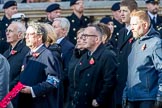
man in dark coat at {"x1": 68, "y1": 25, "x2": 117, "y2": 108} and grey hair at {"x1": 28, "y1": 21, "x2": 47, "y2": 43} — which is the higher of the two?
grey hair at {"x1": 28, "y1": 21, "x2": 47, "y2": 43}

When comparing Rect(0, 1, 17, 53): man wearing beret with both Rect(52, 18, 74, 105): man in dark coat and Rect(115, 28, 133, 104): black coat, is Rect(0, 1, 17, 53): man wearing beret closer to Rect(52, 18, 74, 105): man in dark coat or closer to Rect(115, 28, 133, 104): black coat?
Rect(52, 18, 74, 105): man in dark coat

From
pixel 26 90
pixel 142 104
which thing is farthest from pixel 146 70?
pixel 26 90

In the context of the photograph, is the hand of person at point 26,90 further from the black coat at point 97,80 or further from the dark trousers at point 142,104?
the dark trousers at point 142,104

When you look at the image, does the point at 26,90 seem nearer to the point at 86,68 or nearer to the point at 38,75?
the point at 38,75

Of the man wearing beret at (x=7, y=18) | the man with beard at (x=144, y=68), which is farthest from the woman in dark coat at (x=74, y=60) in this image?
the man wearing beret at (x=7, y=18)

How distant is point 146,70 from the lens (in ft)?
32.8

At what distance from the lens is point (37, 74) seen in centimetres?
1045

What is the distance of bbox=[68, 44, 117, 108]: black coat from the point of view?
35.6 ft

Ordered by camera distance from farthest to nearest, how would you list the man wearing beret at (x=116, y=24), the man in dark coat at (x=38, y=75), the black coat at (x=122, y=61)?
the man wearing beret at (x=116, y=24) → the black coat at (x=122, y=61) → the man in dark coat at (x=38, y=75)

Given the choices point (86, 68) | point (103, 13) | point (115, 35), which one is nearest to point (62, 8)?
point (103, 13)

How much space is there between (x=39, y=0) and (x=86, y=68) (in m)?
8.30

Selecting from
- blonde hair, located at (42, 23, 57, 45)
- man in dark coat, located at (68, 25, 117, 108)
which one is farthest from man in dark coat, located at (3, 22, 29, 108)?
man in dark coat, located at (68, 25, 117, 108)

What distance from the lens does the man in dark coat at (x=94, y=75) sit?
10.9 meters

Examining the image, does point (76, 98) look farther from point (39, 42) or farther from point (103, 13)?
point (103, 13)
